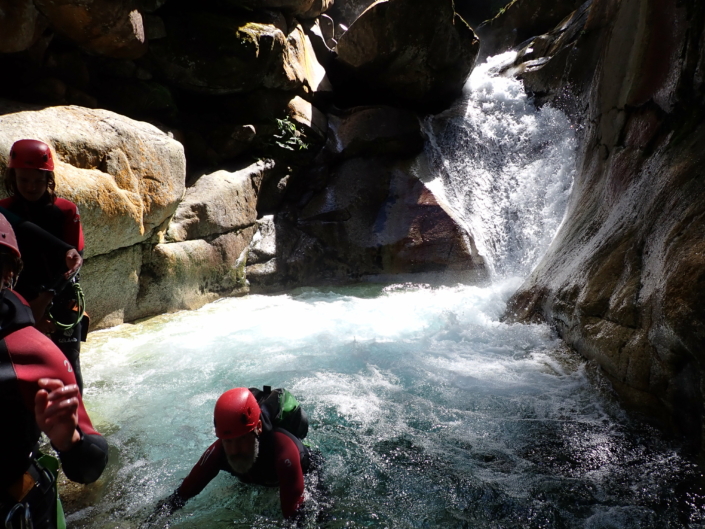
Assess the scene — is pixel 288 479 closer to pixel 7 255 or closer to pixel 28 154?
pixel 7 255

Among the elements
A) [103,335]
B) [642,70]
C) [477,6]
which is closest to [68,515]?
[103,335]

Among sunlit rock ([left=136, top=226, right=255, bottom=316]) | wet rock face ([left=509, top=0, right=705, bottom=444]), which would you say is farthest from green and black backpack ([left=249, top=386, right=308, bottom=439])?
sunlit rock ([left=136, top=226, right=255, bottom=316])

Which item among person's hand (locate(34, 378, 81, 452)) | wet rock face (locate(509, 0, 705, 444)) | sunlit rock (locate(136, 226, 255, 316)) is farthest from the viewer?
sunlit rock (locate(136, 226, 255, 316))

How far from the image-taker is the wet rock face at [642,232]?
2.85 m

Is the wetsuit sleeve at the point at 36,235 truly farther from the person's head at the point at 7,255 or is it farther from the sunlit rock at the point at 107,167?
the sunlit rock at the point at 107,167

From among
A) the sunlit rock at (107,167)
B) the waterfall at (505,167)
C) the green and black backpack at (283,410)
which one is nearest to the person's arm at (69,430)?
the green and black backpack at (283,410)

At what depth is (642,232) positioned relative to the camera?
3842 mm

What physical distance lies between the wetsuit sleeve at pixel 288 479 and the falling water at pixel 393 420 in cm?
13

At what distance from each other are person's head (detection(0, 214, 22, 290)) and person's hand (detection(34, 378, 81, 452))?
32cm

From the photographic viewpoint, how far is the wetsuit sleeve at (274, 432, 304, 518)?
7.56ft

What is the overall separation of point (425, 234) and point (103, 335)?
5.96 metres

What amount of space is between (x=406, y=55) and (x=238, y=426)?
9.90 meters

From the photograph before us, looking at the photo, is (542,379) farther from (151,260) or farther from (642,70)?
(151,260)

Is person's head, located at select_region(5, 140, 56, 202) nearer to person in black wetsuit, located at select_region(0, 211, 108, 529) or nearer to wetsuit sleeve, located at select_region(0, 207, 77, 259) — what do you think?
wetsuit sleeve, located at select_region(0, 207, 77, 259)
